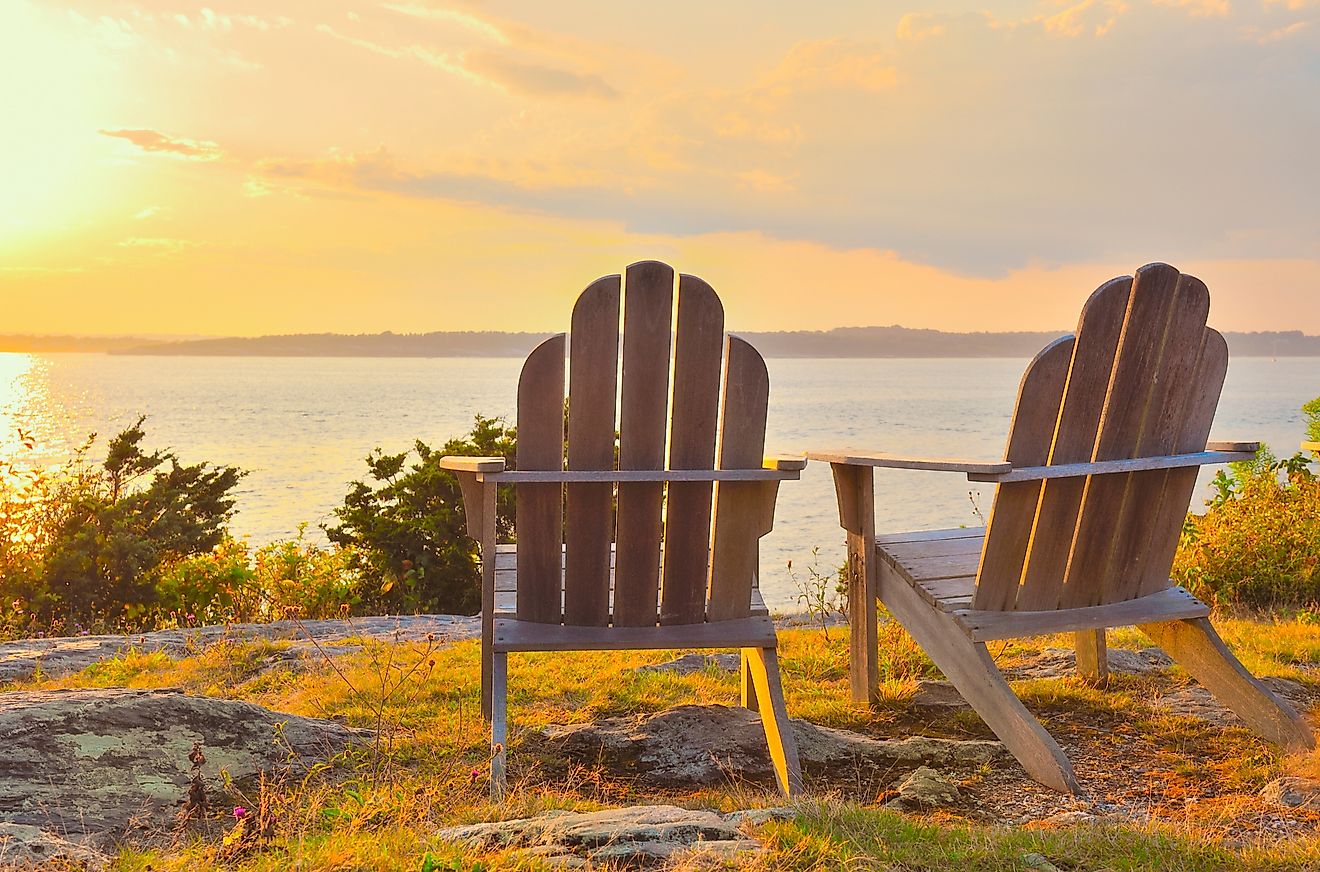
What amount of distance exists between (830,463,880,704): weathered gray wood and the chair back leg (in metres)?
1.46

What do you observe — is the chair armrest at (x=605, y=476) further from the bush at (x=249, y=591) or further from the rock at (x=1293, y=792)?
the bush at (x=249, y=591)

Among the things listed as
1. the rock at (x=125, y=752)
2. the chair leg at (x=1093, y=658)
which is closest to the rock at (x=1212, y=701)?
the chair leg at (x=1093, y=658)

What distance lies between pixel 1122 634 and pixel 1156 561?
2.12m

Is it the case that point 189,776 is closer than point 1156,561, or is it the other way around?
point 189,776

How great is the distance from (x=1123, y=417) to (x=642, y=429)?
164cm

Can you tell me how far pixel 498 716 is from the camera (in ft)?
10.3

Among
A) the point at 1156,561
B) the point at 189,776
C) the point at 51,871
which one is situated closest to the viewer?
the point at 51,871

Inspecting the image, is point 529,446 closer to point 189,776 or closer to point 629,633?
point 629,633

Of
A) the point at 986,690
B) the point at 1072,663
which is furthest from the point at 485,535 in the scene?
the point at 1072,663

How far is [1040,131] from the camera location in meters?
13.0

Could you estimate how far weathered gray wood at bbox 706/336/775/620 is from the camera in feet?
10.2

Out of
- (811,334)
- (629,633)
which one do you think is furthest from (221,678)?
(811,334)

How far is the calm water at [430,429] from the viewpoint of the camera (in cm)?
1727

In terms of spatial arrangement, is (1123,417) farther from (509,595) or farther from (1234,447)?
(509,595)
